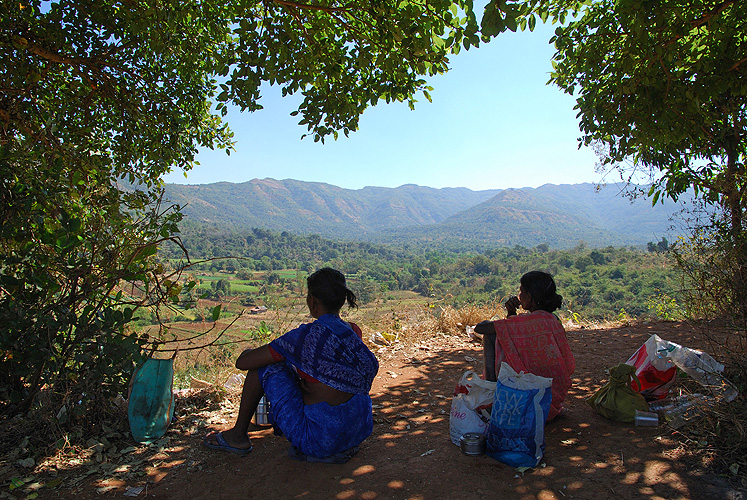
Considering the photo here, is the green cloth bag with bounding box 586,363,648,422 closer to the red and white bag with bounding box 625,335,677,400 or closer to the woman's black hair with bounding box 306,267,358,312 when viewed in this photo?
the red and white bag with bounding box 625,335,677,400

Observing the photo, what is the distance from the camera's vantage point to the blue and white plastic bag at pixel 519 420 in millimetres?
2387

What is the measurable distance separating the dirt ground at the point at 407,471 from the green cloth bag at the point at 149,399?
0.35 feet

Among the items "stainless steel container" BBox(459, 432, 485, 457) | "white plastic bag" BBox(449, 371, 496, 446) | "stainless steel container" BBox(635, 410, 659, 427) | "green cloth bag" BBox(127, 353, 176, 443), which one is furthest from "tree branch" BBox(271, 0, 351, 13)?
"stainless steel container" BBox(635, 410, 659, 427)

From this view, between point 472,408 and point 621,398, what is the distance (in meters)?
1.15

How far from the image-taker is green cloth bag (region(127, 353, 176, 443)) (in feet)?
9.05

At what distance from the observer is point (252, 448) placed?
274cm

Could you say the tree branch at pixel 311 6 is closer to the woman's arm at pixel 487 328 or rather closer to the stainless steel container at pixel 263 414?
the woman's arm at pixel 487 328

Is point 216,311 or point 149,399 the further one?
point 216,311

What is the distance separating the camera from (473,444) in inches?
98.4

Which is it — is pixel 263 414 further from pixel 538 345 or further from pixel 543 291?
pixel 543 291

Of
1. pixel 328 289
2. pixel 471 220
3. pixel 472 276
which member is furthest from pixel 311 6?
pixel 471 220

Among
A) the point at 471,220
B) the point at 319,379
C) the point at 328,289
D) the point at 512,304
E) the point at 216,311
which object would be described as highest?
the point at 471,220

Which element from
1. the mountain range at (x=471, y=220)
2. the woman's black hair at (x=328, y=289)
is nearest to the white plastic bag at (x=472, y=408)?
the woman's black hair at (x=328, y=289)

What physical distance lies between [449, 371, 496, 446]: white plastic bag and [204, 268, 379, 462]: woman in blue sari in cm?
60
